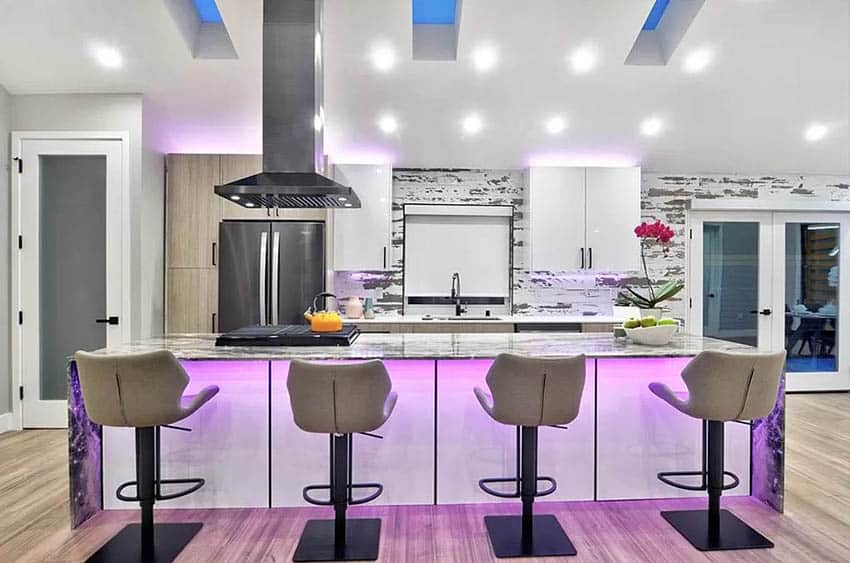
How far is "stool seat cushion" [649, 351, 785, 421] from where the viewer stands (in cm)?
264

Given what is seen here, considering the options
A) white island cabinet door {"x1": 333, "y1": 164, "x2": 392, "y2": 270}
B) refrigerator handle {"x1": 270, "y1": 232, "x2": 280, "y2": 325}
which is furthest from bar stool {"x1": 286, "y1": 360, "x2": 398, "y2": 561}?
white island cabinet door {"x1": 333, "y1": 164, "x2": 392, "y2": 270}

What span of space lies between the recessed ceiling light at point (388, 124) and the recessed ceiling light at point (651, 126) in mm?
2198

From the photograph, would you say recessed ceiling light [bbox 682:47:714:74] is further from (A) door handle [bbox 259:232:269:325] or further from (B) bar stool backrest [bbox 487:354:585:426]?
(A) door handle [bbox 259:232:269:325]

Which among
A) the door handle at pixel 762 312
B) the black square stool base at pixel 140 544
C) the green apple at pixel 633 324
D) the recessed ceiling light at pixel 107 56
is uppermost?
the recessed ceiling light at pixel 107 56

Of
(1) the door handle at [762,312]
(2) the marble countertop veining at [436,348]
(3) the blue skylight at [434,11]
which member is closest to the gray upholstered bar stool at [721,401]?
(2) the marble countertop veining at [436,348]

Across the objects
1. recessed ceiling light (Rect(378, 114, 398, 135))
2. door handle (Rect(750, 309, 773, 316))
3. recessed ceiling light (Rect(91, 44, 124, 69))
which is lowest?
door handle (Rect(750, 309, 773, 316))

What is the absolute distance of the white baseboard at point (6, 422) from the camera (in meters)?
4.50

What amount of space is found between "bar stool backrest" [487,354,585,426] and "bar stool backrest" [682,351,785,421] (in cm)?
60

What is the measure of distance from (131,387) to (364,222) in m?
3.06

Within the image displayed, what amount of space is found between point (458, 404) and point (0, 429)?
387cm

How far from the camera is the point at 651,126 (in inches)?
197

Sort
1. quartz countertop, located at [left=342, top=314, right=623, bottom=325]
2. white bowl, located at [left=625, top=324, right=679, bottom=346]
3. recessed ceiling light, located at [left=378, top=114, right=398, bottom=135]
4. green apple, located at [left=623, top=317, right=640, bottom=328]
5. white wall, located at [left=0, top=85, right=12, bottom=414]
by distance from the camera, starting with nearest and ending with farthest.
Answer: white bowl, located at [left=625, top=324, right=679, bottom=346] < green apple, located at [left=623, top=317, right=640, bottom=328] < white wall, located at [left=0, top=85, right=12, bottom=414] < recessed ceiling light, located at [left=378, top=114, right=398, bottom=135] < quartz countertop, located at [left=342, top=314, right=623, bottom=325]

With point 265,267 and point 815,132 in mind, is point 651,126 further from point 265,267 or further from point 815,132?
point 265,267

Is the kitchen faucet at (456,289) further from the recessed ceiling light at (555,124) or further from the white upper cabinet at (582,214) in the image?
the recessed ceiling light at (555,124)
